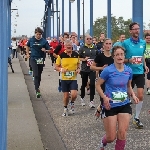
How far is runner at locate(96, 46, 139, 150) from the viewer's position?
6098mm

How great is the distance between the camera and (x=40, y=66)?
13203 mm

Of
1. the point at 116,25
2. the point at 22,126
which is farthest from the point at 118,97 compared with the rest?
the point at 116,25

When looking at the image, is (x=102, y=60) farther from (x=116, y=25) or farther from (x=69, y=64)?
(x=116, y=25)

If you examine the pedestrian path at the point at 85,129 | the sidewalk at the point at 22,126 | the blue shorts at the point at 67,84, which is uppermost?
the blue shorts at the point at 67,84

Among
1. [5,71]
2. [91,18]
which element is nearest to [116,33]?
[91,18]

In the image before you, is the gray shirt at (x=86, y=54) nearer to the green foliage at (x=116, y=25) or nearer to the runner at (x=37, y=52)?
the runner at (x=37, y=52)

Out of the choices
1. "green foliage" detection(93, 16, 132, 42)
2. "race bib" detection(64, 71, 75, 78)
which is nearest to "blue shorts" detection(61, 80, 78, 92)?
"race bib" detection(64, 71, 75, 78)

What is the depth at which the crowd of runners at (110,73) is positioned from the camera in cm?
616

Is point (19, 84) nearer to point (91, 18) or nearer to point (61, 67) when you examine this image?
point (61, 67)

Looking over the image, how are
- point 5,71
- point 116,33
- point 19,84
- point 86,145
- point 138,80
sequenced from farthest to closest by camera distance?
1. point 116,33
2. point 19,84
3. point 138,80
4. point 86,145
5. point 5,71

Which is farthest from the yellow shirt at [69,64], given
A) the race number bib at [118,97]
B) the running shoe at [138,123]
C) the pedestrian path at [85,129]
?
the race number bib at [118,97]

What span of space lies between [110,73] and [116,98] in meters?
0.33

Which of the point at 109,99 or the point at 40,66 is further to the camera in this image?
the point at 40,66

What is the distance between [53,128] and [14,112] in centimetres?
159
